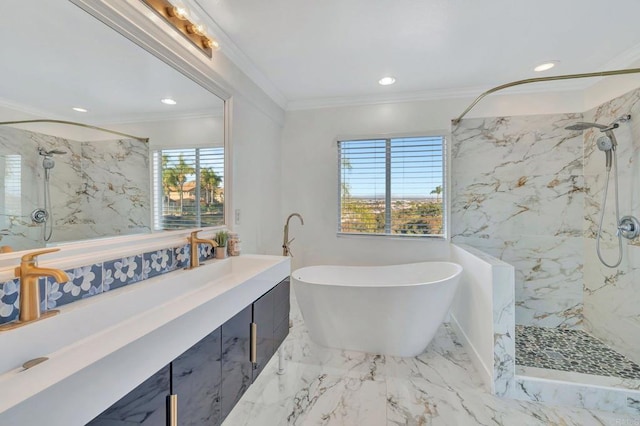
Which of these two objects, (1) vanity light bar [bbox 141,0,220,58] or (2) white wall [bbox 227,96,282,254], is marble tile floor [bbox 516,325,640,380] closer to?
(2) white wall [bbox 227,96,282,254]

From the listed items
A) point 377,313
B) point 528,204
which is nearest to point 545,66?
point 528,204

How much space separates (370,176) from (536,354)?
2.11m

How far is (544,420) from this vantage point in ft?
4.95

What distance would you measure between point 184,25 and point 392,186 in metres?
2.21

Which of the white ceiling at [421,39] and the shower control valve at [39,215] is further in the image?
the white ceiling at [421,39]

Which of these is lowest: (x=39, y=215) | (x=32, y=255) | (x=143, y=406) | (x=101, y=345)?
(x=143, y=406)

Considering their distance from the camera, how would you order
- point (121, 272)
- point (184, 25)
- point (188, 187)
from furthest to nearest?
point (188, 187) < point (184, 25) < point (121, 272)

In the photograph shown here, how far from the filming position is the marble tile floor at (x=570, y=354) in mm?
1854

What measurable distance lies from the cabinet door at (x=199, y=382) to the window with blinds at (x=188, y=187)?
77cm

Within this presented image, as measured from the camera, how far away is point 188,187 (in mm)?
1677

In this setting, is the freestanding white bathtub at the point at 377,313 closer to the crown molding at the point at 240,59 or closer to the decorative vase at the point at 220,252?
the decorative vase at the point at 220,252

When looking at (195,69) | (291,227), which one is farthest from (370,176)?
(195,69)

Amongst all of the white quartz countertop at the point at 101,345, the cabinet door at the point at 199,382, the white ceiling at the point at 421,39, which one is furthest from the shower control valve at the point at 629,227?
the cabinet door at the point at 199,382

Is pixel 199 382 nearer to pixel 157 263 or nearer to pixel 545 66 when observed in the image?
pixel 157 263
